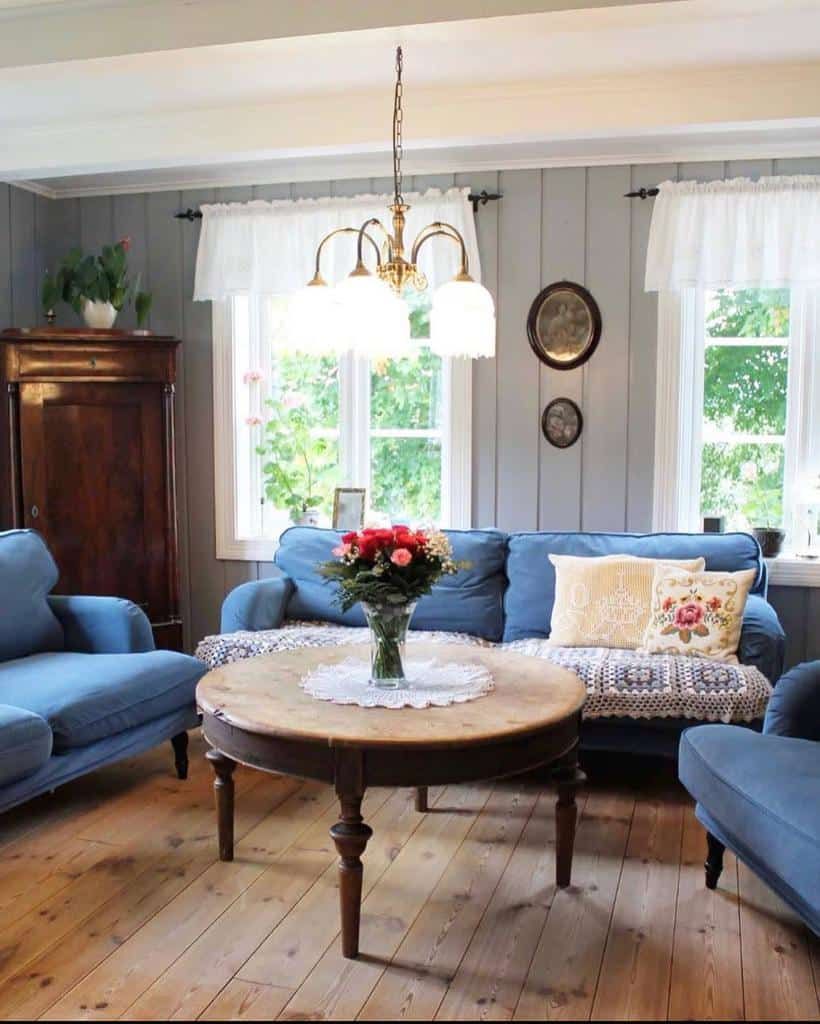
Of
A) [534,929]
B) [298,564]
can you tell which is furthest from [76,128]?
[534,929]

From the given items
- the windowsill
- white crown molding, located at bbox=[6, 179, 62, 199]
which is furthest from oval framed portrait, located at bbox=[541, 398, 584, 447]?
white crown molding, located at bbox=[6, 179, 62, 199]

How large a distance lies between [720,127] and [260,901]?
10.1 ft

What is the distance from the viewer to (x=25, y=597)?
391 centimetres

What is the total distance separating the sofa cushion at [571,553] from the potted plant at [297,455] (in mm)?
1177

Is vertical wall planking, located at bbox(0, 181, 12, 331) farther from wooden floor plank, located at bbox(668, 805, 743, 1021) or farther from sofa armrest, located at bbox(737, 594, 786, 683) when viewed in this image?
wooden floor plank, located at bbox(668, 805, 743, 1021)

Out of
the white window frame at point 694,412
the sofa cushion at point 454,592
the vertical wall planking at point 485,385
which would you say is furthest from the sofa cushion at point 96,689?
the white window frame at point 694,412

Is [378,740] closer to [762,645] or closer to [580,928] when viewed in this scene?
[580,928]

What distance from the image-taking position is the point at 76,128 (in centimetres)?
440

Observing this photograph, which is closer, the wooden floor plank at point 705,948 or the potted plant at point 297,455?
the wooden floor plank at point 705,948

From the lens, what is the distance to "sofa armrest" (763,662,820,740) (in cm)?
291

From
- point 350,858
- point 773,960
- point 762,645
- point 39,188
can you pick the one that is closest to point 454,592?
point 762,645

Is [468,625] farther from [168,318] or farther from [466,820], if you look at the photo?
[168,318]

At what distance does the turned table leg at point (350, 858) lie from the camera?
2447mm

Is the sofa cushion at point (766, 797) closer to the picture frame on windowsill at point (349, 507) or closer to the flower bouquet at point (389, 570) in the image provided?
the flower bouquet at point (389, 570)
